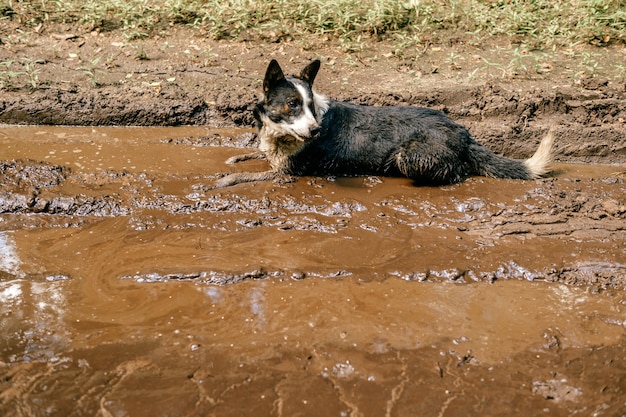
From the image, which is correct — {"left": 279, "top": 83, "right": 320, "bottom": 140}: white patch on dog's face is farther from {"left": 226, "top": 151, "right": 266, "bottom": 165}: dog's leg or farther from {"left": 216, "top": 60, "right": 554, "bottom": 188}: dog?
{"left": 226, "top": 151, "right": 266, "bottom": 165}: dog's leg

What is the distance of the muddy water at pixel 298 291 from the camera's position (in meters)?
3.29

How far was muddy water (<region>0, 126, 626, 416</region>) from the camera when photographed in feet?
10.8

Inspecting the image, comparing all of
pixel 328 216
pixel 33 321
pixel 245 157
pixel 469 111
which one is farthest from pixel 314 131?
pixel 33 321

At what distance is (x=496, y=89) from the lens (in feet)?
22.9

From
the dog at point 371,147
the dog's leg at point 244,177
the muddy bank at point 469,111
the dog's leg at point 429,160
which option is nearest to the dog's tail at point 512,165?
the dog at point 371,147

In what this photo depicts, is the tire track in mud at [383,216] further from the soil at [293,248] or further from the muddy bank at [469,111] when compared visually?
the muddy bank at [469,111]

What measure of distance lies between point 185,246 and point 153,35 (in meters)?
4.32

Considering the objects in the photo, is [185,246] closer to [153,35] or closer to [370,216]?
[370,216]

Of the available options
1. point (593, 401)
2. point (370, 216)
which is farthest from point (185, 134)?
point (593, 401)

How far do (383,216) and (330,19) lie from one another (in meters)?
3.97

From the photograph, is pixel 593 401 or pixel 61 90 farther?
pixel 61 90

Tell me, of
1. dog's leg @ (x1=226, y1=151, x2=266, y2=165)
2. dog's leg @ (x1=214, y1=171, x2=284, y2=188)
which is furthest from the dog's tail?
dog's leg @ (x1=226, y1=151, x2=266, y2=165)

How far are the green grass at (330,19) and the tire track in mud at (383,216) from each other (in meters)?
2.98

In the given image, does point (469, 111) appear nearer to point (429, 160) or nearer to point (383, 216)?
point (429, 160)
